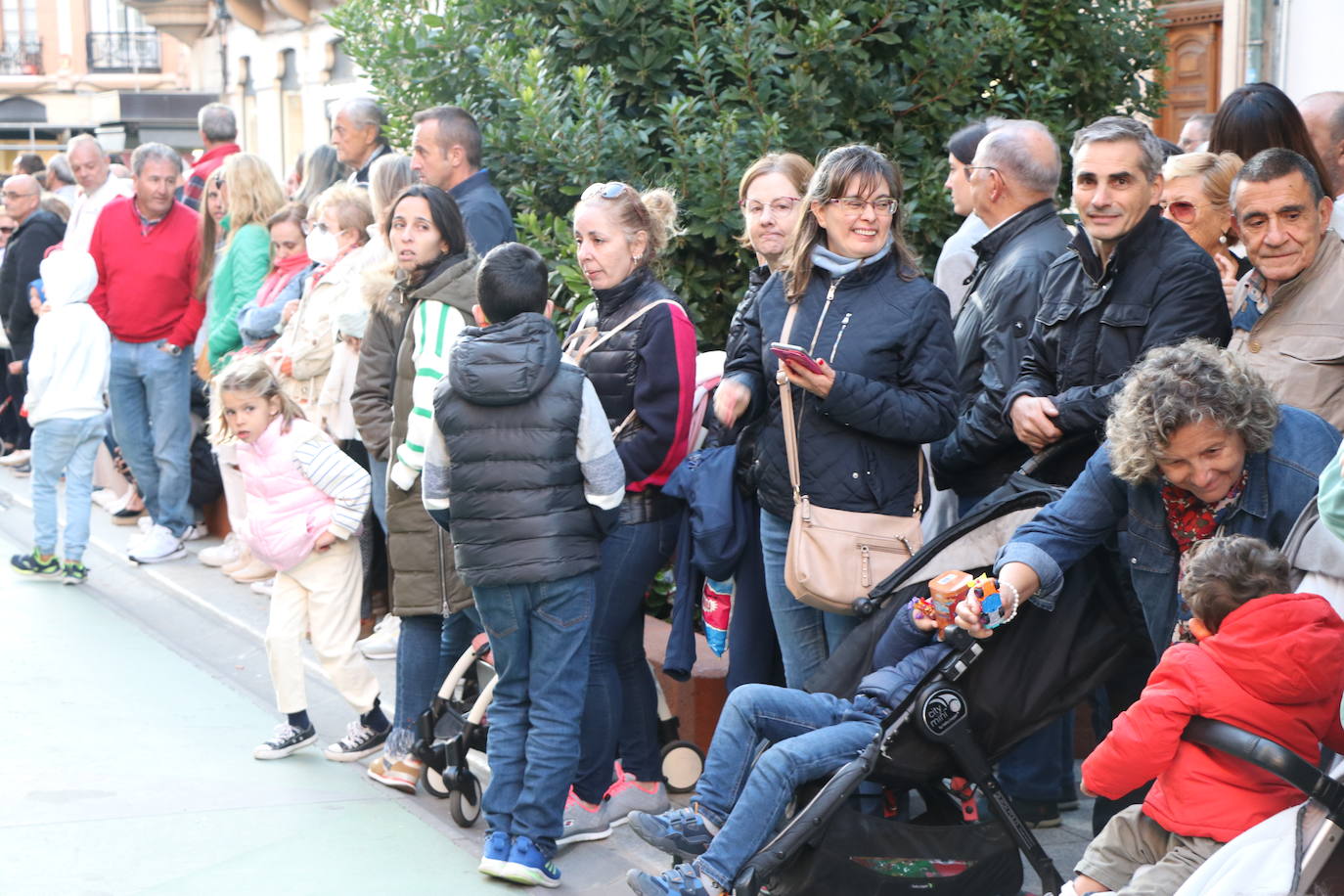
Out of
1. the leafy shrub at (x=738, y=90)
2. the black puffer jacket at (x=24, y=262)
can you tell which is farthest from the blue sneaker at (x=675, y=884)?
the black puffer jacket at (x=24, y=262)

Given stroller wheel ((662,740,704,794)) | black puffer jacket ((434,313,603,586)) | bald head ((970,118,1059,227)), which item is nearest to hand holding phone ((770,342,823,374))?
black puffer jacket ((434,313,603,586))

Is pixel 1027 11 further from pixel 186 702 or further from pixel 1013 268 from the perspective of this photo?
pixel 186 702

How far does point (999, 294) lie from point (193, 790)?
3.30 m

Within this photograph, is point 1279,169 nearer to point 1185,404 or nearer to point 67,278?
point 1185,404

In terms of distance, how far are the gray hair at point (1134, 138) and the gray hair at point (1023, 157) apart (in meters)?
0.53

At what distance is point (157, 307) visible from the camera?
9.32 m

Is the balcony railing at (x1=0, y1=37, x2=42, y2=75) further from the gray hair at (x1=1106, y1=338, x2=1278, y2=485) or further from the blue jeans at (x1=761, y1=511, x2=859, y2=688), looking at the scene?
the gray hair at (x1=1106, y1=338, x2=1278, y2=485)

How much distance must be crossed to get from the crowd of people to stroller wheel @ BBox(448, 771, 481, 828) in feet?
1.13

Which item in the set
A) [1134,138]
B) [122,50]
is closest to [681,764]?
[1134,138]

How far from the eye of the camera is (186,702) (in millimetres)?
6965

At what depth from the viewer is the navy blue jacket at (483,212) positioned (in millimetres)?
6535

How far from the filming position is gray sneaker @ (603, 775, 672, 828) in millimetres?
5254

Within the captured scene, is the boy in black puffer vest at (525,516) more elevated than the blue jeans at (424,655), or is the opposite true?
the boy in black puffer vest at (525,516)

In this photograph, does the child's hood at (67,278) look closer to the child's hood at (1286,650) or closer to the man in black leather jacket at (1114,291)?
the man in black leather jacket at (1114,291)
